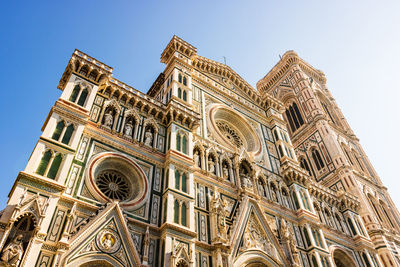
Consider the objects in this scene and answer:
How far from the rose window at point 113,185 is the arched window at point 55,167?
1731 millimetres

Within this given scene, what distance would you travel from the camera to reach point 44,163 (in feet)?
37.0

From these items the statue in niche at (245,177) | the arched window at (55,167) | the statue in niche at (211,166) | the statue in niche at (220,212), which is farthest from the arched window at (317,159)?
the arched window at (55,167)

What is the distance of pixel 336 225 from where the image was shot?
2102 centimetres

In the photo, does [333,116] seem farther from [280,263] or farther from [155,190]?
[155,190]

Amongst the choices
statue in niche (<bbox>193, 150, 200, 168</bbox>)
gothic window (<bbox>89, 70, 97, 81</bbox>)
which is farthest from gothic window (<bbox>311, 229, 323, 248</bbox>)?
gothic window (<bbox>89, 70, 97, 81</bbox>)

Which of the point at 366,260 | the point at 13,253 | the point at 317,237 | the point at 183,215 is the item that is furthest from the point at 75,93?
the point at 366,260

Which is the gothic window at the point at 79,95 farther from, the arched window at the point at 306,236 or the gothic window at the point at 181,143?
the arched window at the point at 306,236

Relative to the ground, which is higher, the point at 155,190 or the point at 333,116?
the point at 333,116

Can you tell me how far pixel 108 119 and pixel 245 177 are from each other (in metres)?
7.77

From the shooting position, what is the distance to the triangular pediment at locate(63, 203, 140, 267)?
10.3 metres

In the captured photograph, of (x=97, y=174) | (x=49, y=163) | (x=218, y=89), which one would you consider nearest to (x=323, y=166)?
(x=218, y=89)

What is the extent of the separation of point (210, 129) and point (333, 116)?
24.1 meters

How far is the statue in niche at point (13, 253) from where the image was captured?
8.80m

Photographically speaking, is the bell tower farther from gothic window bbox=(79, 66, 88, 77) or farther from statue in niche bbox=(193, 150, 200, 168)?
gothic window bbox=(79, 66, 88, 77)
